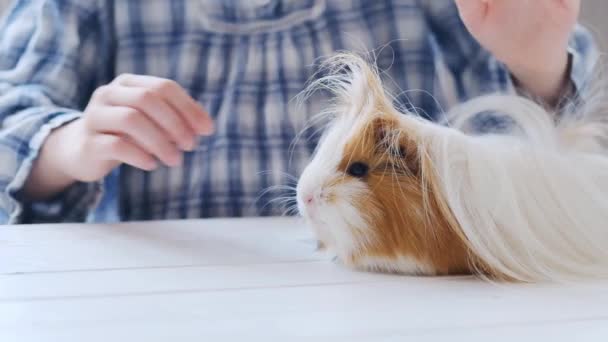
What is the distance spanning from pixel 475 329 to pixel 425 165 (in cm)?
15

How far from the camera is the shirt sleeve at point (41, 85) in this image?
842 millimetres

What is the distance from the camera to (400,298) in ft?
1.48

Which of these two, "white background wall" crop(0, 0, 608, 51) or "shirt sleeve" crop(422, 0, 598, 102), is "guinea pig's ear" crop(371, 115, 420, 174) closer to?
"shirt sleeve" crop(422, 0, 598, 102)

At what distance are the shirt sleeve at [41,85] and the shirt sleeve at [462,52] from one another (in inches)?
22.3

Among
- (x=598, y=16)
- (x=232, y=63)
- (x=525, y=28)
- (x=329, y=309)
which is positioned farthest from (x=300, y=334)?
(x=598, y=16)

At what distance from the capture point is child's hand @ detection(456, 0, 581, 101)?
0.70 meters

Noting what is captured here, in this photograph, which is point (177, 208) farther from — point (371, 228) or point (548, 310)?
point (548, 310)

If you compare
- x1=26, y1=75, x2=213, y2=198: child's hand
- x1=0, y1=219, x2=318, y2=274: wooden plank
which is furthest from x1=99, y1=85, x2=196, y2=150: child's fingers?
x1=0, y1=219, x2=318, y2=274: wooden plank

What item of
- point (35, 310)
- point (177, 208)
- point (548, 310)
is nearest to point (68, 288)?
point (35, 310)

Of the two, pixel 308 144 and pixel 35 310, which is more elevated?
pixel 308 144

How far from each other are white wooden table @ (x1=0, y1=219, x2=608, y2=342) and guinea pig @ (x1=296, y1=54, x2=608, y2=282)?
0.07 feet

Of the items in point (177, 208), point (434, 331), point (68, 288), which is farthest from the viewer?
point (177, 208)

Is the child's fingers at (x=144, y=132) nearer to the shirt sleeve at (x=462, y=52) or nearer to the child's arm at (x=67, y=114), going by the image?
the child's arm at (x=67, y=114)

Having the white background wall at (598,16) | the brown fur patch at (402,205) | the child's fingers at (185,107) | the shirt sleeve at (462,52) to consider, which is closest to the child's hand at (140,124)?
the child's fingers at (185,107)
